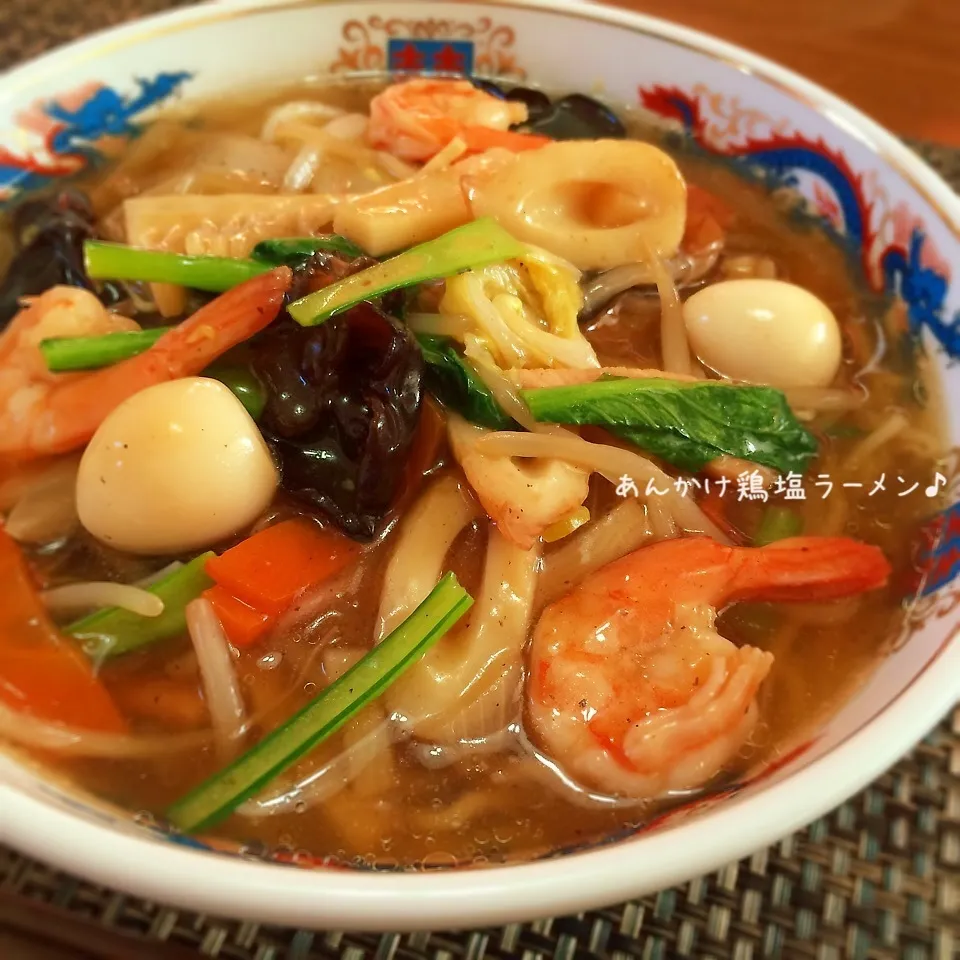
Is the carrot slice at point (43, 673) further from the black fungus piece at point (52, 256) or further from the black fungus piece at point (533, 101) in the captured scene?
the black fungus piece at point (533, 101)

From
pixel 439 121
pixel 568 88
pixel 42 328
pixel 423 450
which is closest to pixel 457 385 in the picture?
pixel 423 450

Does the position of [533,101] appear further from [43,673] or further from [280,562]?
[43,673]

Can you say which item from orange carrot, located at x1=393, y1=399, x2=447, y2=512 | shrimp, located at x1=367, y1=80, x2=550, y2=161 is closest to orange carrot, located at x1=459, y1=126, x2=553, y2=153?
shrimp, located at x1=367, y1=80, x2=550, y2=161

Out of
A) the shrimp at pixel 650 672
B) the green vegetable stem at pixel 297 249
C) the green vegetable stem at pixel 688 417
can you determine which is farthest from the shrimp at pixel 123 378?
the shrimp at pixel 650 672

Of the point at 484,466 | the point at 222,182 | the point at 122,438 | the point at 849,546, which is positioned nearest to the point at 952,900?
the point at 849,546

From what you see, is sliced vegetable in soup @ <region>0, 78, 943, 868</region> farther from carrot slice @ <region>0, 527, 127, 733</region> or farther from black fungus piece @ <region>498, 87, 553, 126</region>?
black fungus piece @ <region>498, 87, 553, 126</region>

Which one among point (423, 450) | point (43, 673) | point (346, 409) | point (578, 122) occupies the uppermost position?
point (578, 122)
